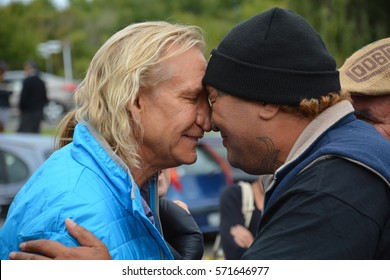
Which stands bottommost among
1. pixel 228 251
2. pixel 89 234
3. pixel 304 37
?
pixel 228 251

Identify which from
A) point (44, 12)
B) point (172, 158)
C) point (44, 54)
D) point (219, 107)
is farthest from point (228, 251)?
point (44, 12)

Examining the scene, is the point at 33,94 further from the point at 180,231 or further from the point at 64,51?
the point at 64,51

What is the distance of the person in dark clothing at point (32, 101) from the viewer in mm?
16087

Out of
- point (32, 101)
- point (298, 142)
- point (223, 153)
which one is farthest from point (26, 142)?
point (32, 101)

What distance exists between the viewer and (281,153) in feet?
8.59

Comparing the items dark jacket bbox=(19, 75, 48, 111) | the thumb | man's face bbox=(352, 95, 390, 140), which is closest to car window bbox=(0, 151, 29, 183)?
man's face bbox=(352, 95, 390, 140)

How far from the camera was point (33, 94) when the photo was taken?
16.2m

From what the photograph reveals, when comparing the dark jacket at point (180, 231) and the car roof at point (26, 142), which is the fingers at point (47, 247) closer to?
the dark jacket at point (180, 231)

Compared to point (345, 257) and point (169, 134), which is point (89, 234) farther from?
point (345, 257)

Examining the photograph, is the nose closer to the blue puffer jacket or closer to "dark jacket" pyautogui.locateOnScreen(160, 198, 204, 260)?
the blue puffer jacket

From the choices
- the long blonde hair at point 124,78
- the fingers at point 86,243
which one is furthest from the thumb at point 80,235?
the long blonde hair at point 124,78

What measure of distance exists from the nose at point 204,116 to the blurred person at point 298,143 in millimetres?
189

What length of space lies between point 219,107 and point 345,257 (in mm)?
782

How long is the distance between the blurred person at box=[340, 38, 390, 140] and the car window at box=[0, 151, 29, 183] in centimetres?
576
